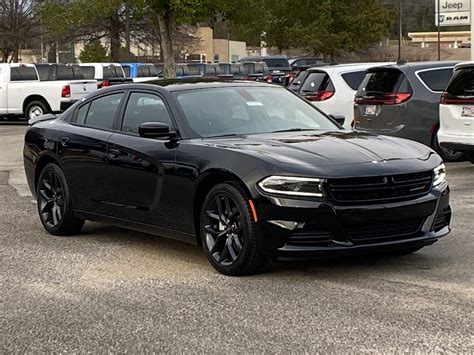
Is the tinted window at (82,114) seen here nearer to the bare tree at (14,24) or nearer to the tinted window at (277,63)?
the tinted window at (277,63)

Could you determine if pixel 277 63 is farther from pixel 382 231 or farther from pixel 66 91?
pixel 382 231

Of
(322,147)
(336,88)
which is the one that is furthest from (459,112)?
(322,147)

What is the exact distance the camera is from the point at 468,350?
182 inches

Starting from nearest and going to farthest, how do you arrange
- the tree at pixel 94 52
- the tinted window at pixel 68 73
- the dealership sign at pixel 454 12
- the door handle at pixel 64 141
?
the door handle at pixel 64 141, the tinted window at pixel 68 73, the dealership sign at pixel 454 12, the tree at pixel 94 52

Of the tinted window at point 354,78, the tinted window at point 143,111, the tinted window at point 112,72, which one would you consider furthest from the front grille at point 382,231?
the tinted window at point 112,72

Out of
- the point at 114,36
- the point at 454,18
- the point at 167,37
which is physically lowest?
the point at 167,37

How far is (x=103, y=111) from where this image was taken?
8141 millimetres

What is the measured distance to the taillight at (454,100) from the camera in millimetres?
11844

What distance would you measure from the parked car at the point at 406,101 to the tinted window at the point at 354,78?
72.7 inches

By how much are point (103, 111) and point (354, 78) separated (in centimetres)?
883

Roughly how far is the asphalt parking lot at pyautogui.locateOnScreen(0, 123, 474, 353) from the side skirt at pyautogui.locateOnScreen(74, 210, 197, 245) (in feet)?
0.75

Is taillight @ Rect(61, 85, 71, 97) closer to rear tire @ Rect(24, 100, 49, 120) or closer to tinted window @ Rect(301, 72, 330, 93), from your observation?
rear tire @ Rect(24, 100, 49, 120)

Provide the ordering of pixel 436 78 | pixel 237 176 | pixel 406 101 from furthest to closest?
pixel 436 78 < pixel 406 101 < pixel 237 176

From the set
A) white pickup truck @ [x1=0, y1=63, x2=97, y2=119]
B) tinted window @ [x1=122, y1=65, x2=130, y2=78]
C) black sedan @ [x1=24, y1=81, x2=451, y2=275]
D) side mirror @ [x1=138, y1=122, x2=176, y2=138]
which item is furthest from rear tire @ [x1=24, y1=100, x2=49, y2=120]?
side mirror @ [x1=138, y1=122, x2=176, y2=138]
